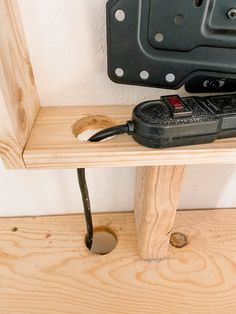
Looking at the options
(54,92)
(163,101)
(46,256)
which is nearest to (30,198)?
(46,256)

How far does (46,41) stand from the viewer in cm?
34

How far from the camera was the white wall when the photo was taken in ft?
1.08

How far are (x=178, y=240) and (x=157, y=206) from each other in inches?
6.3

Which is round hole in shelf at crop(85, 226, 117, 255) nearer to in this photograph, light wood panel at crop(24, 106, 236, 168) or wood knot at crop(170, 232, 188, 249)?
wood knot at crop(170, 232, 188, 249)

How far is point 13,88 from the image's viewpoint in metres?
0.29

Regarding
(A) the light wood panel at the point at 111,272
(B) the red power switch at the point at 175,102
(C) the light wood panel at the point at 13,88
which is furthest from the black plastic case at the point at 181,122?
(A) the light wood panel at the point at 111,272

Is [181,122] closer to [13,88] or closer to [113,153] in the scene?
[113,153]

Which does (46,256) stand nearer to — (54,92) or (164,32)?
(54,92)

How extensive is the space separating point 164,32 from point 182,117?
0.32ft

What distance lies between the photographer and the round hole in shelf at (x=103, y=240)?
1.84ft

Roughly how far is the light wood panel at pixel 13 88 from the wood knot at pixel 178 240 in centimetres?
35

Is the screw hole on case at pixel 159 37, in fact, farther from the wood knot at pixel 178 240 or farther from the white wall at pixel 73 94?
Result: the wood knot at pixel 178 240

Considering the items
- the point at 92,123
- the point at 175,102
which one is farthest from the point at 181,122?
the point at 92,123

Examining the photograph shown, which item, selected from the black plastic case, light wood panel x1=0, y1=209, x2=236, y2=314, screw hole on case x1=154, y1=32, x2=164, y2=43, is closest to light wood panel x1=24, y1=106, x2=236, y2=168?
the black plastic case
